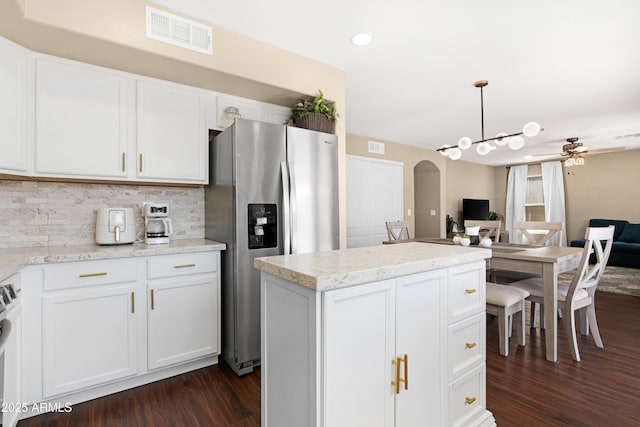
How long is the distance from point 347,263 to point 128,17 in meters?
2.14

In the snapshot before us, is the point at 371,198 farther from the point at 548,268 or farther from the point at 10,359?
the point at 10,359

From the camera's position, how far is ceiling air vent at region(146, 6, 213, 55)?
6.88ft

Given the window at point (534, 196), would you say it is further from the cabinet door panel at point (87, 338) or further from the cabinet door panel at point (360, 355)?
the cabinet door panel at point (87, 338)

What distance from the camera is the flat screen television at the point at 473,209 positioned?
25.6 ft

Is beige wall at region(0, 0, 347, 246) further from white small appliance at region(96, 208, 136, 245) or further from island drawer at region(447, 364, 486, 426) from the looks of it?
island drawer at region(447, 364, 486, 426)

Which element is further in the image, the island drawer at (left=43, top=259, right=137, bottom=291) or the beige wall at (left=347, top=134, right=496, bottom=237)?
the beige wall at (left=347, top=134, right=496, bottom=237)

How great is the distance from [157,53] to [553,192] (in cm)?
Answer: 911

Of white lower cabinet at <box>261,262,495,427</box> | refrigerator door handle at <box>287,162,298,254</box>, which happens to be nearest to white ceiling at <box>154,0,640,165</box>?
refrigerator door handle at <box>287,162,298,254</box>

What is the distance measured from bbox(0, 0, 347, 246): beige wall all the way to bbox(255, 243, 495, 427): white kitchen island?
1.65 m

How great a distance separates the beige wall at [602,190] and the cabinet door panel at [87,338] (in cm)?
931

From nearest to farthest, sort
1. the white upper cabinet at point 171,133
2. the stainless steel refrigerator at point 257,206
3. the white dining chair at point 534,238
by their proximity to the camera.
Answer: the stainless steel refrigerator at point 257,206 → the white upper cabinet at point 171,133 → the white dining chair at point 534,238

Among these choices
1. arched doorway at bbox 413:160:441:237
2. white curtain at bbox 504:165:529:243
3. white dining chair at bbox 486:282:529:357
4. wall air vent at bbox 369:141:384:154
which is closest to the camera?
white dining chair at bbox 486:282:529:357

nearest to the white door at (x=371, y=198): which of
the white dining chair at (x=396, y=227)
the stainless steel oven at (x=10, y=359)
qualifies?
the white dining chair at (x=396, y=227)

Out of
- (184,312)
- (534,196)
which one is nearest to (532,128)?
(184,312)
